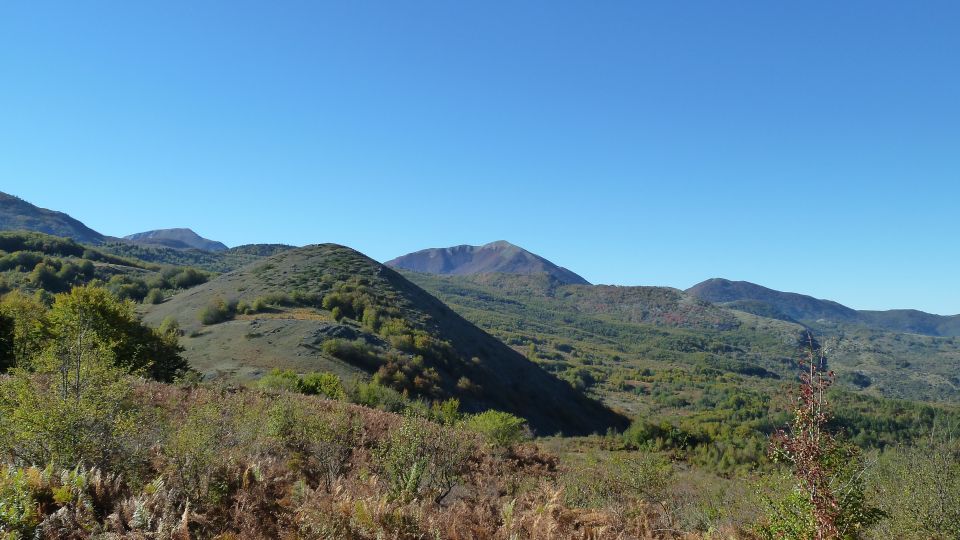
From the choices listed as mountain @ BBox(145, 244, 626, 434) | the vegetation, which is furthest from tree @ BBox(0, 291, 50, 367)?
mountain @ BBox(145, 244, 626, 434)

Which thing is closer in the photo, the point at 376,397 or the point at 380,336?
the point at 376,397

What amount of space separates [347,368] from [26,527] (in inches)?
1383

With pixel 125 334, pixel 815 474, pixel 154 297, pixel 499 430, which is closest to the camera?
pixel 815 474

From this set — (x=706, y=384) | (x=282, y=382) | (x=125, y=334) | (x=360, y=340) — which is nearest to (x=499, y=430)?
(x=282, y=382)

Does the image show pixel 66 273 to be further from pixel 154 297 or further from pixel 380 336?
pixel 380 336

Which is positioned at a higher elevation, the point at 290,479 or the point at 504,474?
the point at 290,479

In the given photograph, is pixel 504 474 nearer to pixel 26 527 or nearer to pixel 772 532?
pixel 772 532

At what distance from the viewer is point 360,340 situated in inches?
1828

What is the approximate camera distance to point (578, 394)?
2382 inches

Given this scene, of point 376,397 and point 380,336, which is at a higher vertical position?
point 380,336

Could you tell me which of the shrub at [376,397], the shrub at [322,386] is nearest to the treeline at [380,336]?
the shrub at [376,397]

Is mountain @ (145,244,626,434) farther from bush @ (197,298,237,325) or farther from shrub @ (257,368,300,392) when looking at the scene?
shrub @ (257,368,300,392)

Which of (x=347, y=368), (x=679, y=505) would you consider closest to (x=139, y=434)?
(x=679, y=505)

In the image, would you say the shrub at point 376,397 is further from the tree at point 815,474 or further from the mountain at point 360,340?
the tree at point 815,474
